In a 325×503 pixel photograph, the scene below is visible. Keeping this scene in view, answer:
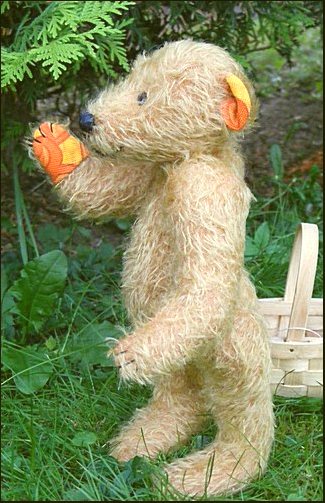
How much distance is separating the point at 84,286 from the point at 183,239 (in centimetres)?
111

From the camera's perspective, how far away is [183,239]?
60.9 inches

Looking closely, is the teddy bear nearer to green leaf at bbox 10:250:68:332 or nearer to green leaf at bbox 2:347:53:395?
green leaf at bbox 2:347:53:395

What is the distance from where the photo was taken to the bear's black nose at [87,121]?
1.58 meters

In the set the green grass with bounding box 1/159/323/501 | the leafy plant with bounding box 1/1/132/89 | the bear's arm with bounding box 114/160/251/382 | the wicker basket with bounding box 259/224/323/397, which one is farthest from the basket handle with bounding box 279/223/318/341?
the leafy plant with bounding box 1/1/132/89

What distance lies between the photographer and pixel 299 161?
12.5ft

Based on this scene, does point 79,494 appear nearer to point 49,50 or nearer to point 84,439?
point 84,439

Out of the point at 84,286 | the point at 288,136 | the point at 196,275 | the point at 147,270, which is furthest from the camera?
the point at 288,136

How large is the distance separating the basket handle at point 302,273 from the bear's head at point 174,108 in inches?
20.3

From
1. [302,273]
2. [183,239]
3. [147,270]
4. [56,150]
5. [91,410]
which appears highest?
[56,150]

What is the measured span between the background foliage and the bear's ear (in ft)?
1.67

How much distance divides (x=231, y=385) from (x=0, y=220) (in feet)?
4.84

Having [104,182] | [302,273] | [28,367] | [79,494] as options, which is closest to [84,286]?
[28,367]

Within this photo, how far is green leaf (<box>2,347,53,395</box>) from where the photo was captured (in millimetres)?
2041

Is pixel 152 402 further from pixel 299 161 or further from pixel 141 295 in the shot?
pixel 299 161
